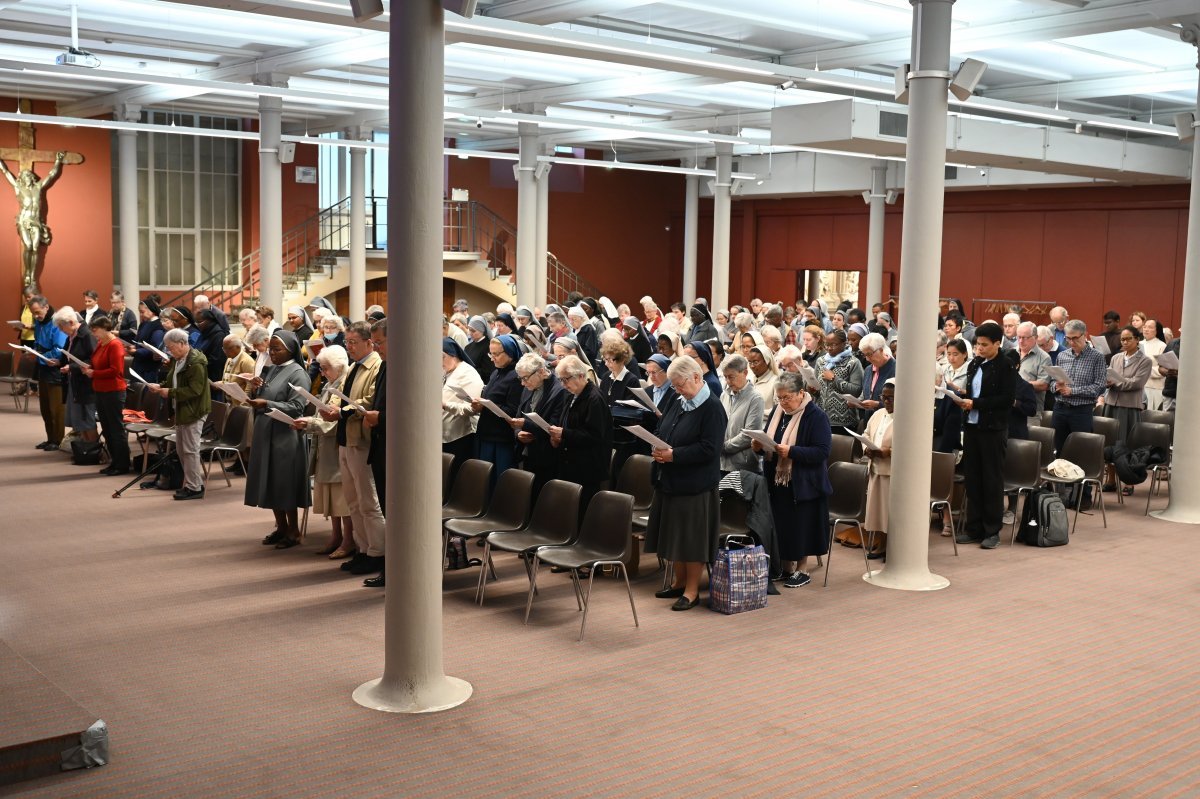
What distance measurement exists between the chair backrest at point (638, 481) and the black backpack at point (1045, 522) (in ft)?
11.0

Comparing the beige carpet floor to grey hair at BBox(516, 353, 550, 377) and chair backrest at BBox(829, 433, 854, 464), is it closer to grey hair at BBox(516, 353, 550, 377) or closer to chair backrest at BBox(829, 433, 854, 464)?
chair backrest at BBox(829, 433, 854, 464)

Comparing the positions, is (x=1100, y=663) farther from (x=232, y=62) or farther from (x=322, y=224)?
(x=322, y=224)

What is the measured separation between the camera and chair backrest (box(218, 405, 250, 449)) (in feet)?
34.0

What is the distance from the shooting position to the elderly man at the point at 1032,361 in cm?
1074

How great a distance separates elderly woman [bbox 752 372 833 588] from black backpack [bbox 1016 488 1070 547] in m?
2.30

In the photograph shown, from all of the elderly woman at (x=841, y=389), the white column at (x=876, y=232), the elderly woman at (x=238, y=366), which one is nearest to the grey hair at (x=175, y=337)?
the elderly woman at (x=238, y=366)

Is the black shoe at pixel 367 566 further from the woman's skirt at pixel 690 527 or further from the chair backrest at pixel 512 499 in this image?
the woman's skirt at pixel 690 527

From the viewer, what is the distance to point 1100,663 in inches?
253

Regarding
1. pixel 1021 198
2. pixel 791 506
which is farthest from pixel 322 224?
pixel 791 506

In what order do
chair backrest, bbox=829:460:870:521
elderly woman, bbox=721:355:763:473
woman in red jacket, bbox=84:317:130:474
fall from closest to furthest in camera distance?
1. elderly woman, bbox=721:355:763:473
2. chair backrest, bbox=829:460:870:521
3. woman in red jacket, bbox=84:317:130:474

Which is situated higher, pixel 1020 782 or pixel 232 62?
pixel 232 62

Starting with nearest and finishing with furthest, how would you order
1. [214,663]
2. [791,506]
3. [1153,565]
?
1. [214,663]
2. [791,506]
3. [1153,565]

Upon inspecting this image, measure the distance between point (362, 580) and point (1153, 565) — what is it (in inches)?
226

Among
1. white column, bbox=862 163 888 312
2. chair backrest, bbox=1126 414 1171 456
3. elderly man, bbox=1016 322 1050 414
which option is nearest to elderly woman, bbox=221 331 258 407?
elderly man, bbox=1016 322 1050 414
